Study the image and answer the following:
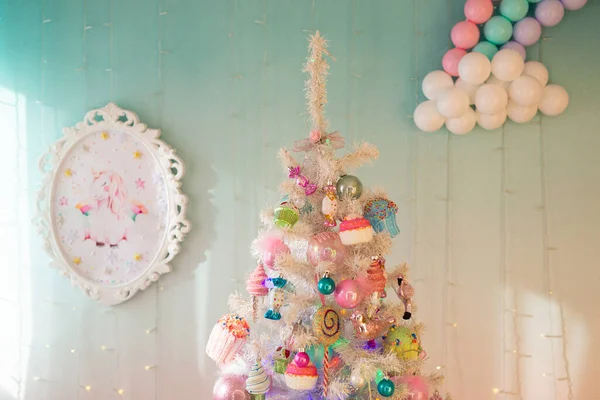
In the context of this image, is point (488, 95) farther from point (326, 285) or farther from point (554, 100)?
point (326, 285)

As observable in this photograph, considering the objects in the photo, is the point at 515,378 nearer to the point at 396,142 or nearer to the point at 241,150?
the point at 396,142

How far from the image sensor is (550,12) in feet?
7.80

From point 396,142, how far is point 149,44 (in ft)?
4.12

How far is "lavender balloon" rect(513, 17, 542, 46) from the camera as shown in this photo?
2396 mm

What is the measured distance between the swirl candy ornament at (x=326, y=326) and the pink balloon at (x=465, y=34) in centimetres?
133

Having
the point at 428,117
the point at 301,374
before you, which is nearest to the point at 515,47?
the point at 428,117

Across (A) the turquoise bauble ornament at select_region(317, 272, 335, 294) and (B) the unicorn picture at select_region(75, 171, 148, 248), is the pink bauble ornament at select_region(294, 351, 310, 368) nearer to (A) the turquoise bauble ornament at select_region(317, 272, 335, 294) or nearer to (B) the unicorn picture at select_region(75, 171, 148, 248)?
(A) the turquoise bauble ornament at select_region(317, 272, 335, 294)

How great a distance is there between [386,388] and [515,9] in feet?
5.26

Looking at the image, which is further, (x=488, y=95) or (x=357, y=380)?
(x=488, y=95)

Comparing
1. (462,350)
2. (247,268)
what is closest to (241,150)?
(247,268)

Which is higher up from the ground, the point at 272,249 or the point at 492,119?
the point at 492,119

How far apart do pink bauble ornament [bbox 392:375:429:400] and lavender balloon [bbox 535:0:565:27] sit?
1549 mm

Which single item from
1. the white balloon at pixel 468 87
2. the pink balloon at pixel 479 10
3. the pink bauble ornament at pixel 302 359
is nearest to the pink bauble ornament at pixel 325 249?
the pink bauble ornament at pixel 302 359

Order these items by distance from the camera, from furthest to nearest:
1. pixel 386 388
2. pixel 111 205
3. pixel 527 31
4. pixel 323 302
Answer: pixel 111 205 → pixel 527 31 → pixel 323 302 → pixel 386 388
